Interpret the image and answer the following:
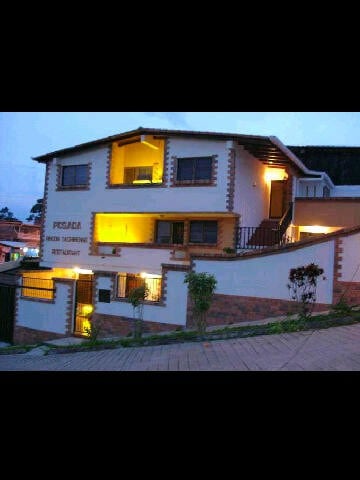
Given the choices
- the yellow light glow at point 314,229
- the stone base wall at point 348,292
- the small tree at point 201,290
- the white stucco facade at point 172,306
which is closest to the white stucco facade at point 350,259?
the stone base wall at point 348,292

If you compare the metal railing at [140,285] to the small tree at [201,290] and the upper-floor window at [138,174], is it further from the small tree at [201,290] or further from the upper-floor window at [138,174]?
the upper-floor window at [138,174]

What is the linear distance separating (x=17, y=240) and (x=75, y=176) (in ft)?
13.0

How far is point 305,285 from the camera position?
302 inches

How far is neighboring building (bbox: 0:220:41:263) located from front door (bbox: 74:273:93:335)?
456 centimetres

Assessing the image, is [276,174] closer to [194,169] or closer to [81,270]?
[194,169]

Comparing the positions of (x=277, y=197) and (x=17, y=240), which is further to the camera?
(x=17, y=240)

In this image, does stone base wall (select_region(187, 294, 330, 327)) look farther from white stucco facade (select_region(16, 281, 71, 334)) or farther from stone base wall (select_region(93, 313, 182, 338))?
white stucco facade (select_region(16, 281, 71, 334))

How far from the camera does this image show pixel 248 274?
27.6ft

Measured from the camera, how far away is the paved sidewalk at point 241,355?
4.79 m

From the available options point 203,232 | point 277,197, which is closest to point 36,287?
point 203,232

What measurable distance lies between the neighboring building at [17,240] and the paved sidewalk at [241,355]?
8241 millimetres
